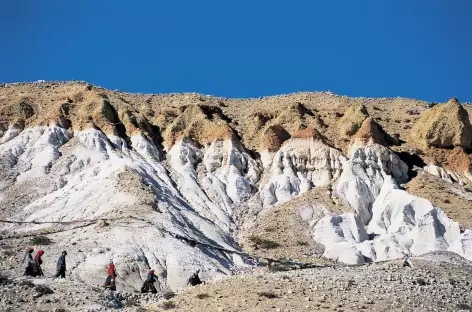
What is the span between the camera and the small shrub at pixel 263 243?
49.6 m

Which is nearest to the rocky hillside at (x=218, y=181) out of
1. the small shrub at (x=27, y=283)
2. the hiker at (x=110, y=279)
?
the hiker at (x=110, y=279)

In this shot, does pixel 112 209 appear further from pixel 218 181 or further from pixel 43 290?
pixel 43 290

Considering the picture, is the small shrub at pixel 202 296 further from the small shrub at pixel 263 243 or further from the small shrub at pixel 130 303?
the small shrub at pixel 263 243

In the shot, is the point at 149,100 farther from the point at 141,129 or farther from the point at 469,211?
the point at 469,211

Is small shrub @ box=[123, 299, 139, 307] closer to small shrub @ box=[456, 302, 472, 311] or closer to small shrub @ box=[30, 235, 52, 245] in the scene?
small shrub @ box=[456, 302, 472, 311]

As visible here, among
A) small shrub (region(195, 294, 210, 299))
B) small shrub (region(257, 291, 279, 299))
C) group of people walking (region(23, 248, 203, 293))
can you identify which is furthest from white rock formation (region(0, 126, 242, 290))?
small shrub (region(257, 291, 279, 299))

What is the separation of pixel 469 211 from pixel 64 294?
127ft

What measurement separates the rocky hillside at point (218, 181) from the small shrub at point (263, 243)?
5.8 inches

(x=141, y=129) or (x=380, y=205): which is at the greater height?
(x=141, y=129)

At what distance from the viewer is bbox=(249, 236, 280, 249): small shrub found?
49594mm

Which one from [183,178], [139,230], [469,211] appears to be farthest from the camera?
[183,178]

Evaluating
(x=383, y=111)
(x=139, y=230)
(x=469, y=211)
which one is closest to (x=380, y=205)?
(x=469, y=211)

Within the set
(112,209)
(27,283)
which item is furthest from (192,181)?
(27,283)

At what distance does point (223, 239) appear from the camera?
50406 millimetres
